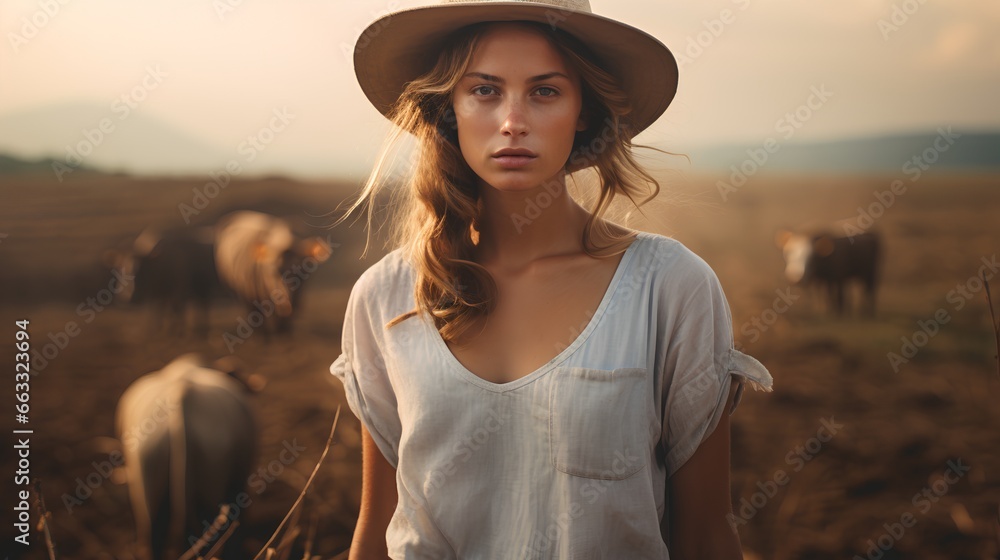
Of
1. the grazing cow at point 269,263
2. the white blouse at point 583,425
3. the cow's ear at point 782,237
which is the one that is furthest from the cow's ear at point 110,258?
the cow's ear at point 782,237

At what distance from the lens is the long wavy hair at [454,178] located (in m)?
1.38

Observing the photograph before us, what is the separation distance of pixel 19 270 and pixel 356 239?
6.13 feet

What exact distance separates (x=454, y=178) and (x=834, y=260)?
4.20 m

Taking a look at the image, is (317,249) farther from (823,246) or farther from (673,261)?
(673,261)

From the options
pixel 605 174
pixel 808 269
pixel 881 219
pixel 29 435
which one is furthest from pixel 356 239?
pixel 605 174

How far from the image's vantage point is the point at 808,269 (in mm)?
5078

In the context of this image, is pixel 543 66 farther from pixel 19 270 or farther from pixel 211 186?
pixel 19 270

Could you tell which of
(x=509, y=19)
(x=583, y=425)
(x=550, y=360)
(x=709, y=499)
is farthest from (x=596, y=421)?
(x=509, y=19)

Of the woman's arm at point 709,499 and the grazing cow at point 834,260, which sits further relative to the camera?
the grazing cow at point 834,260

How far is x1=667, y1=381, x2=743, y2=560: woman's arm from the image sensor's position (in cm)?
133

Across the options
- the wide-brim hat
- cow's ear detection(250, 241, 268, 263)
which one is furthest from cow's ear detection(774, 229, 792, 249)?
the wide-brim hat

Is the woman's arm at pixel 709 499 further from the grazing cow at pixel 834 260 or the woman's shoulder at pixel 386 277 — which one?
the grazing cow at pixel 834 260

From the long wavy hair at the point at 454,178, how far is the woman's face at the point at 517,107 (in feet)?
0.18

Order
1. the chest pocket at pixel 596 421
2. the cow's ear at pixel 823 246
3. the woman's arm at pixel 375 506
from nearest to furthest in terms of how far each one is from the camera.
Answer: the chest pocket at pixel 596 421
the woman's arm at pixel 375 506
the cow's ear at pixel 823 246
